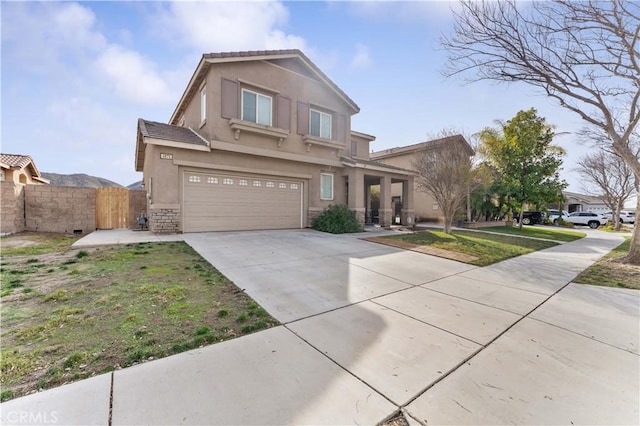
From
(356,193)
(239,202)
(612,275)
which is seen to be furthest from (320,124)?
(612,275)

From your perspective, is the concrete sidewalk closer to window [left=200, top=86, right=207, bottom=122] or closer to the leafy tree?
window [left=200, top=86, right=207, bottom=122]

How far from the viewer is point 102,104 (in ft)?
41.2

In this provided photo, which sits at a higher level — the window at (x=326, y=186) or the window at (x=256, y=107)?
the window at (x=256, y=107)

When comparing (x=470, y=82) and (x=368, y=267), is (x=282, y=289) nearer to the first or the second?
(x=368, y=267)

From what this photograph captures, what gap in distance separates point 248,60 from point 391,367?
13.0 metres

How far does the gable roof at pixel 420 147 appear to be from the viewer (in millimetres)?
13410

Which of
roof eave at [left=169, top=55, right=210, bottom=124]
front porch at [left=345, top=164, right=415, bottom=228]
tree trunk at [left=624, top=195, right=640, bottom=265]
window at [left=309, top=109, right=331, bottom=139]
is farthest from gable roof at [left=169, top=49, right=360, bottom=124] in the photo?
tree trunk at [left=624, top=195, right=640, bottom=265]

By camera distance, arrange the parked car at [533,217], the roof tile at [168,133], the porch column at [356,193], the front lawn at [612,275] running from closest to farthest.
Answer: the front lawn at [612,275]
the roof tile at [168,133]
the porch column at [356,193]
the parked car at [533,217]

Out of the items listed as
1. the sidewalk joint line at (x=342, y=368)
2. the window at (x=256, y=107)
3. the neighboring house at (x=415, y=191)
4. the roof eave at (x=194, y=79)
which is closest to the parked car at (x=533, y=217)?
the neighboring house at (x=415, y=191)

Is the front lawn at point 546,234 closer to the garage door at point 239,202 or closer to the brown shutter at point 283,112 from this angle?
the garage door at point 239,202

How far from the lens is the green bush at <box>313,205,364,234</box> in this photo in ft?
41.9

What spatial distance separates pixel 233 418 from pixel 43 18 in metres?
11.2

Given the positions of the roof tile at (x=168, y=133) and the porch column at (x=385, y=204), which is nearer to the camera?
the roof tile at (x=168, y=133)

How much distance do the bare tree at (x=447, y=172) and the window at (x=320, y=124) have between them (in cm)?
550
